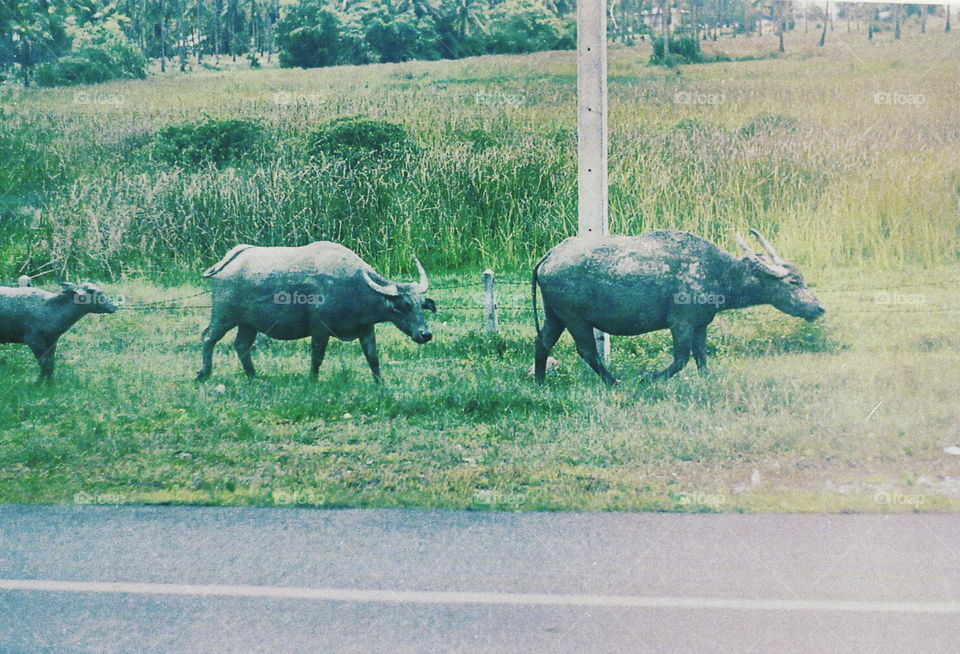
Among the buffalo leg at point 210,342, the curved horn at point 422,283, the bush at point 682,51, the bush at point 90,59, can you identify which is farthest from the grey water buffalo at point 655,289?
the bush at point 90,59

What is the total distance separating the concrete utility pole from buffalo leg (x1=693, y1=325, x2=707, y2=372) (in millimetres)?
600

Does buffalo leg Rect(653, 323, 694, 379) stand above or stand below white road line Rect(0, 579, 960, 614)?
above

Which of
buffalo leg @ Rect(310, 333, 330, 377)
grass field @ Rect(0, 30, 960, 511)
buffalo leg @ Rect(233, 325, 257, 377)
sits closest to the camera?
grass field @ Rect(0, 30, 960, 511)

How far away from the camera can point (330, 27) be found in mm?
8219

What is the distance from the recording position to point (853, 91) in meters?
8.21

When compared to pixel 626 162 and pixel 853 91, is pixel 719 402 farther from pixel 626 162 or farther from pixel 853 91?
pixel 853 91

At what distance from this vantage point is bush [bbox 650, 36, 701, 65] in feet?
26.6

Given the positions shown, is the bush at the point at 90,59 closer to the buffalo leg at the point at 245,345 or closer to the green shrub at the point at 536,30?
the buffalo leg at the point at 245,345

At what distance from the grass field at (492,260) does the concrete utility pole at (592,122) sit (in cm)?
11

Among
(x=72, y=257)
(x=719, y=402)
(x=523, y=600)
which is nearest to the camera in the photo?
(x=523, y=600)

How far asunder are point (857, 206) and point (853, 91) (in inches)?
A: 32.1

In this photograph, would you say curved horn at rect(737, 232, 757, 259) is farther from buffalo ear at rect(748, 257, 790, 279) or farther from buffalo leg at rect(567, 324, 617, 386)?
buffalo leg at rect(567, 324, 617, 386)

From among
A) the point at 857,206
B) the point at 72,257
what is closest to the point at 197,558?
the point at 72,257

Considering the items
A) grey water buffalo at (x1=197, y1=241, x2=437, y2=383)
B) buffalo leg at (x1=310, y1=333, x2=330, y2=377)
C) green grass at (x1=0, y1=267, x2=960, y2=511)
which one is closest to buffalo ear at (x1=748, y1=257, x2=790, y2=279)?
green grass at (x1=0, y1=267, x2=960, y2=511)
